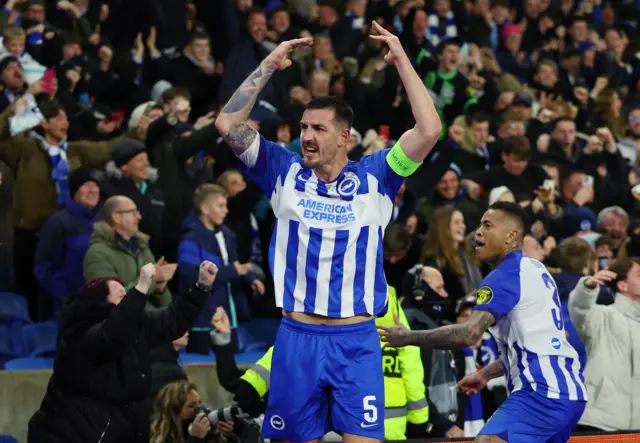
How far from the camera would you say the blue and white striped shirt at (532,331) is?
6.61 m

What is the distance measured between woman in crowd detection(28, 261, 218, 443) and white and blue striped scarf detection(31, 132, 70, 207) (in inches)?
130

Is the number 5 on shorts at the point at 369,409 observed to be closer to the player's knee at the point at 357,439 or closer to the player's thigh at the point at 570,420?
the player's knee at the point at 357,439

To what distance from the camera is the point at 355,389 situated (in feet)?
19.9

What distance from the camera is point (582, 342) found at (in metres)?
9.27

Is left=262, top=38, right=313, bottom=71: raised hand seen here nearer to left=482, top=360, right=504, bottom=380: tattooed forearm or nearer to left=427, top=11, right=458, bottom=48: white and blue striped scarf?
left=482, top=360, right=504, bottom=380: tattooed forearm

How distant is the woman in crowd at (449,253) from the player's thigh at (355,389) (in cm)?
443

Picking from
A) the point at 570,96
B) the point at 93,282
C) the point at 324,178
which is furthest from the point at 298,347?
the point at 570,96

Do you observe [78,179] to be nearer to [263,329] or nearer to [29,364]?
[29,364]

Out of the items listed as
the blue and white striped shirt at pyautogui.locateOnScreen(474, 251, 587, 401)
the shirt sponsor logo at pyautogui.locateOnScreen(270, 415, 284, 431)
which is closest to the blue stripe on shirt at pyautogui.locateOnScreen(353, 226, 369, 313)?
the shirt sponsor logo at pyautogui.locateOnScreen(270, 415, 284, 431)

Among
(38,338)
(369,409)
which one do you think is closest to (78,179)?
(38,338)

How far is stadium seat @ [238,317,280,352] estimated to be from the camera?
439 inches

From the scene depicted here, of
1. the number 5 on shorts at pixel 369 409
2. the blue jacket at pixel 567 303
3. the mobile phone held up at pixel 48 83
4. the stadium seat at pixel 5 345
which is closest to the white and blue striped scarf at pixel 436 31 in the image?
the mobile phone held up at pixel 48 83

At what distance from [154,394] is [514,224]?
11.0 ft

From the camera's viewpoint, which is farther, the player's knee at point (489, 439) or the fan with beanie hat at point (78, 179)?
the fan with beanie hat at point (78, 179)
